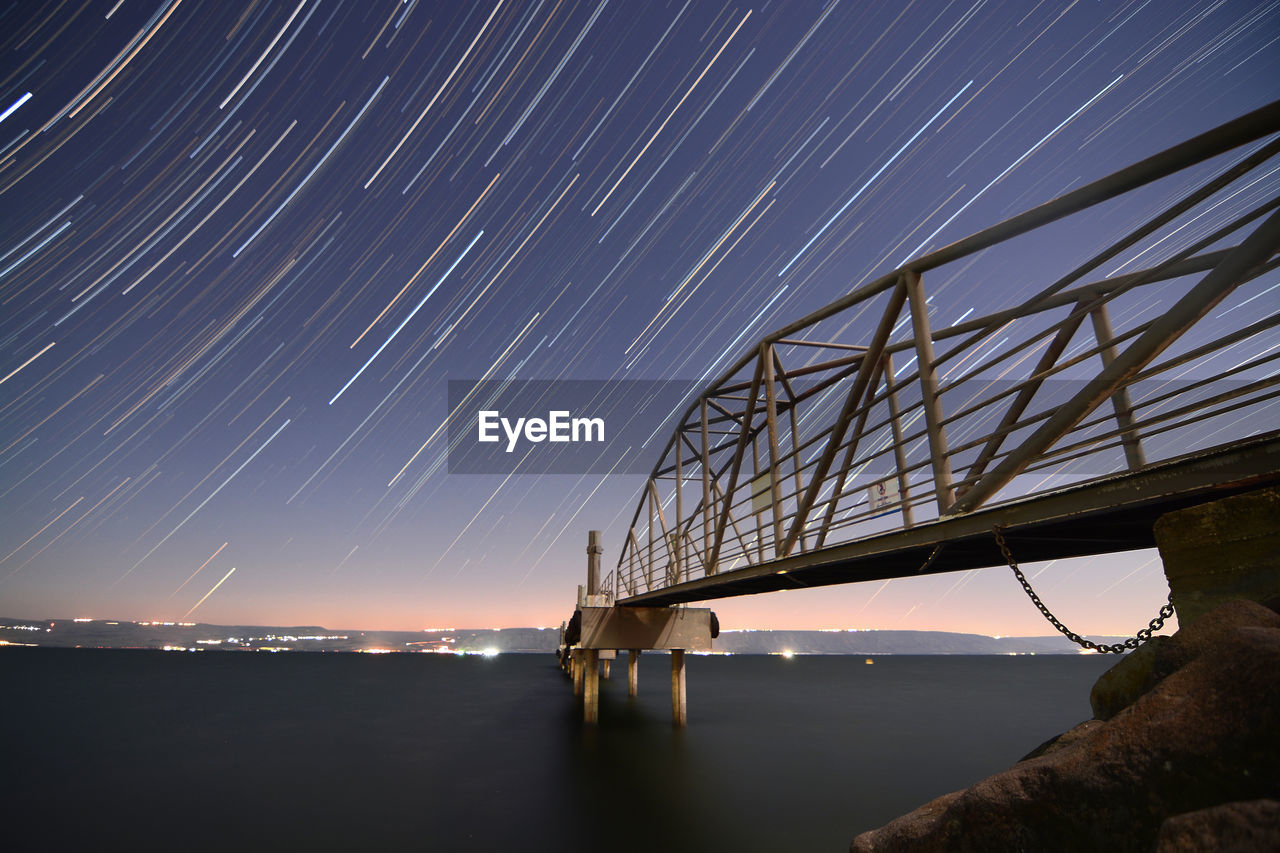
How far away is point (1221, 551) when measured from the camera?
12.0 ft

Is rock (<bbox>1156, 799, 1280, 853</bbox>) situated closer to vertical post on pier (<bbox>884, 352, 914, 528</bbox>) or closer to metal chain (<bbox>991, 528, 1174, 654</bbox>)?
metal chain (<bbox>991, 528, 1174, 654</bbox>)

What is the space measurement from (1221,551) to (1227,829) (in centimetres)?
229

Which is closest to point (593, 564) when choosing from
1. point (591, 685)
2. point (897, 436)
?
point (591, 685)

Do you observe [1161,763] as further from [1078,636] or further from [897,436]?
[897,436]

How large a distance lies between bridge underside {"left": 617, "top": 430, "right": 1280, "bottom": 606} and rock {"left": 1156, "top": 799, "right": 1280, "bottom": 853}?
2.44 m

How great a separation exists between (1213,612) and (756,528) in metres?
A: 8.21

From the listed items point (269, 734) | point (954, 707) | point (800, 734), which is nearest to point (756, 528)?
point (800, 734)

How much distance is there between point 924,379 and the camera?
6461mm

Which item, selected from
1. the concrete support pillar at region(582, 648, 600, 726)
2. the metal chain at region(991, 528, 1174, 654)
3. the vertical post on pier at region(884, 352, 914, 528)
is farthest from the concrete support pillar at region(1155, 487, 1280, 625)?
the concrete support pillar at region(582, 648, 600, 726)

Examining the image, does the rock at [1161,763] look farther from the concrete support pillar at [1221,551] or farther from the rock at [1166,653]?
the concrete support pillar at [1221,551]

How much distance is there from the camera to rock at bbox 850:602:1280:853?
2.44m

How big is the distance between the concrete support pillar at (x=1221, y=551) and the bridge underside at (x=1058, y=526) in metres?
0.25

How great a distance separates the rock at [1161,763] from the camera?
2.44 m

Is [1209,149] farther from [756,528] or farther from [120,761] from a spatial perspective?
[120,761]
